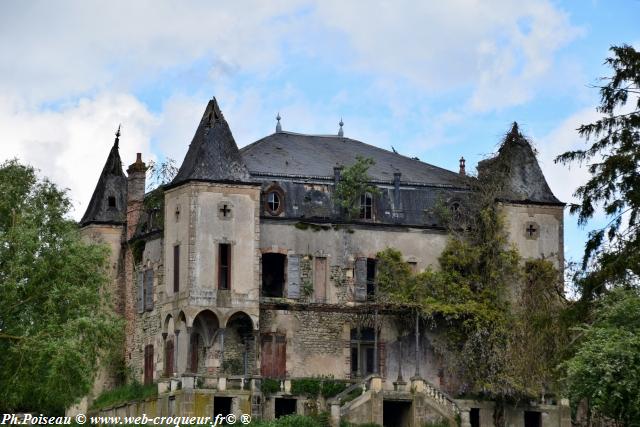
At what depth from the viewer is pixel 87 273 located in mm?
62969

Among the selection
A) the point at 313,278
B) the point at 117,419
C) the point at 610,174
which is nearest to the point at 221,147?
the point at 313,278

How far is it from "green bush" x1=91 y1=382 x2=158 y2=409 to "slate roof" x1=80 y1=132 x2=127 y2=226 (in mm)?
7043

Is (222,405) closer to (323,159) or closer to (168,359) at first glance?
(168,359)

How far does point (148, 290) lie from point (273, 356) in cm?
Result: 625

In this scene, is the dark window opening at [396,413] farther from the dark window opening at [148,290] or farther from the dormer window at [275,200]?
the dark window opening at [148,290]

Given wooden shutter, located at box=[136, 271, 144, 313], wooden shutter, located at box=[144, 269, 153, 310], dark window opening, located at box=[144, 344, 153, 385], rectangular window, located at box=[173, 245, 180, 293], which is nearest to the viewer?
rectangular window, located at box=[173, 245, 180, 293]

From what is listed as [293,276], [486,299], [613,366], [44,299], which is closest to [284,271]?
[293,276]

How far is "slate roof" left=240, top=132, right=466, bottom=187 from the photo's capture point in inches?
2857

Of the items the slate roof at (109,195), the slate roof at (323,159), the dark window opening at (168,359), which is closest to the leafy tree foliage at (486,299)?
the slate roof at (323,159)

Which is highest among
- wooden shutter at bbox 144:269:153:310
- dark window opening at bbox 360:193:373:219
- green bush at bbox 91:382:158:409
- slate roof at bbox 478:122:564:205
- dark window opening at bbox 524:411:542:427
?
slate roof at bbox 478:122:564:205

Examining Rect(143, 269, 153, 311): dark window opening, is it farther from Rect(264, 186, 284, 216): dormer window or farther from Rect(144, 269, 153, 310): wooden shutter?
Rect(264, 186, 284, 216): dormer window

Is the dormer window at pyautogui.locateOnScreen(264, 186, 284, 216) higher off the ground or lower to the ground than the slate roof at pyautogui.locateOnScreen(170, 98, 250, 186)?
lower

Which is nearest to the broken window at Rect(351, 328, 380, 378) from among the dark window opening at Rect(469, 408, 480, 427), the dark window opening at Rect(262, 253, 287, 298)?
the dark window opening at Rect(262, 253, 287, 298)

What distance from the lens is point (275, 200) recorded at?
71.2 m
